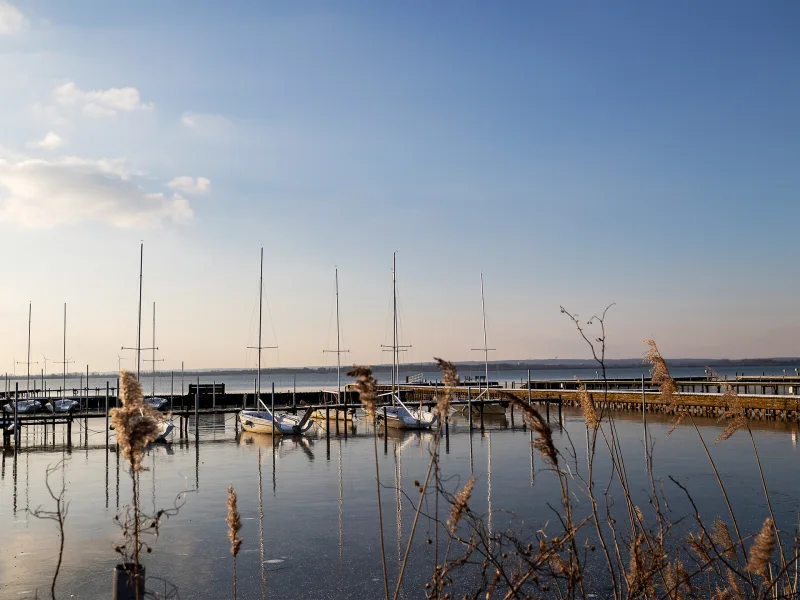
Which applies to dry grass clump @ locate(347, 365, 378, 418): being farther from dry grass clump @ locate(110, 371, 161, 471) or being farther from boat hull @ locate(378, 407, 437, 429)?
boat hull @ locate(378, 407, 437, 429)

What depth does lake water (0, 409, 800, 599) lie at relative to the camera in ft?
46.5

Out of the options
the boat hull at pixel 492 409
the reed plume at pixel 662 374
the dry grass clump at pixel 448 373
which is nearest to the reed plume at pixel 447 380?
the dry grass clump at pixel 448 373

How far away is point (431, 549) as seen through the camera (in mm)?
16406

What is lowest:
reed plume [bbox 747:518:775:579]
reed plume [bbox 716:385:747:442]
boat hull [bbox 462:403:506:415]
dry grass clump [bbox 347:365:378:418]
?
boat hull [bbox 462:403:506:415]

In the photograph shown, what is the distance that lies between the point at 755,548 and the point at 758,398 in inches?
1770

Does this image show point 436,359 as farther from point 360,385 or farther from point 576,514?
point 576,514

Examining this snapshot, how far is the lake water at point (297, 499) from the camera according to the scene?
1417 cm

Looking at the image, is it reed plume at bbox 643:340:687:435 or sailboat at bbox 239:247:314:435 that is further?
sailboat at bbox 239:247:314:435

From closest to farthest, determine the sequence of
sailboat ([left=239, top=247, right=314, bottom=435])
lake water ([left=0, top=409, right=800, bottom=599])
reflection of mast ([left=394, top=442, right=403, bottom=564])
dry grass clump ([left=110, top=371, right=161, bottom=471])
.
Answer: dry grass clump ([left=110, top=371, right=161, bottom=471]), lake water ([left=0, top=409, right=800, bottom=599]), reflection of mast ([left=394, top=442, right=403, bottom=564]), sailboat ([left=239, top=247, right=314, bottom=435])

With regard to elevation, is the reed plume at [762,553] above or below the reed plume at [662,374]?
below

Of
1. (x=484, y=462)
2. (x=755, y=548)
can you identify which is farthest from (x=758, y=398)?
(x=755, y=548)

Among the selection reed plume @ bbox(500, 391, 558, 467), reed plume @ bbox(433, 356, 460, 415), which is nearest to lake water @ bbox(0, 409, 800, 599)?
reed plume @ bbox(433, 356, 460, 415)

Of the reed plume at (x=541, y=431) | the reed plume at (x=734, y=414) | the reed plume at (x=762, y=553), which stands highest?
the reed plume at (x=541, y=431)

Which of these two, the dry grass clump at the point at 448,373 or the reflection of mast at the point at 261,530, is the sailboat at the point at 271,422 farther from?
the dry grass clump at the point at 448,373
